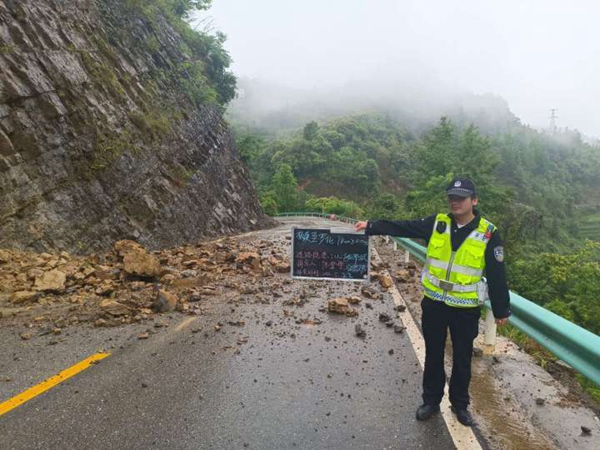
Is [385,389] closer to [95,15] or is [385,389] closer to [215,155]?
[95,15]

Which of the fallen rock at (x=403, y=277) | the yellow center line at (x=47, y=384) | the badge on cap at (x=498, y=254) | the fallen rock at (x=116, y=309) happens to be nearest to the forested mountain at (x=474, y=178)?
the fallen rock at (x=403, y=277)

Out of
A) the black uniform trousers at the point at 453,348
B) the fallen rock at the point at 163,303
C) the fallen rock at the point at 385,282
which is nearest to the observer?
the black uniform trousers at the point at 453,348

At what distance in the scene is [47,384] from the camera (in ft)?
12.9

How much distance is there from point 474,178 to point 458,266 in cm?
4490

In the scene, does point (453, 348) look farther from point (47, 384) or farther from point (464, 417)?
point (47, 384)

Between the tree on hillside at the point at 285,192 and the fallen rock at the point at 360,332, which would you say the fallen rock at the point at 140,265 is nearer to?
the fallen rock at the point at 360,332

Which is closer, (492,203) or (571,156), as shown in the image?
(492,203)

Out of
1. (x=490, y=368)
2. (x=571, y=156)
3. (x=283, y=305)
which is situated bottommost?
(x=571, y=156)

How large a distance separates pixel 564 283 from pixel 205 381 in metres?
23.0

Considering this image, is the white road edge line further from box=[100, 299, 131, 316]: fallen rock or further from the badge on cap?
box=[100, 299, 131, 316]: fallen rock

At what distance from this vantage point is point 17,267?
756 centimetres

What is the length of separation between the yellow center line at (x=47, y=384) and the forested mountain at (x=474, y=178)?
14.3 metres

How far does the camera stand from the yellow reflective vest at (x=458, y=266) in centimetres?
337

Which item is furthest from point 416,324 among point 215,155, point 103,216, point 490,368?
point 215,155
